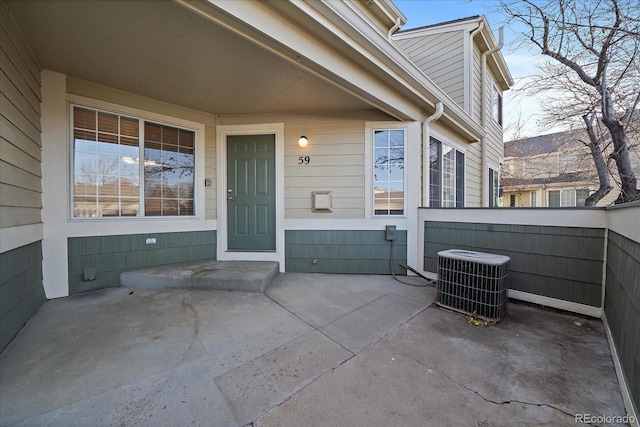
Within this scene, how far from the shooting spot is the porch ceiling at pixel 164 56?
1.97 meters

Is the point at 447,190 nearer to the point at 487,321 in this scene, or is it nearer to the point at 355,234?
the point at 355,234

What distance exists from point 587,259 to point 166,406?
11.8ft

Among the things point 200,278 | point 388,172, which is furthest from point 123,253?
point 388,172

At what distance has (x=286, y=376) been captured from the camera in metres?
1.62

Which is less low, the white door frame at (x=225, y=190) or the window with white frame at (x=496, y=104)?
the window with white frame at (x=496, y=104)

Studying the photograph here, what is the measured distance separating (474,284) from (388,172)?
2011 mm

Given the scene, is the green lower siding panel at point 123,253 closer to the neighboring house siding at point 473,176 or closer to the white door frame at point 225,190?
the white door frame at point 225,190

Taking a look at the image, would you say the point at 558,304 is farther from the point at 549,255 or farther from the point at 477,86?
the point at 477,86

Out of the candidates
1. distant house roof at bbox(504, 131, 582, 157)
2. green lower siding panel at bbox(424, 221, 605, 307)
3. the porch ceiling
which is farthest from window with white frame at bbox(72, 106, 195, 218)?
distant house roof at bbox(504, 131, 582, 157)

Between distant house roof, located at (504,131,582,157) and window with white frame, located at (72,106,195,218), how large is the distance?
7793 mm

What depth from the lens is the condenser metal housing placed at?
2.40 metres

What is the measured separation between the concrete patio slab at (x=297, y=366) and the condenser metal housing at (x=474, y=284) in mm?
158

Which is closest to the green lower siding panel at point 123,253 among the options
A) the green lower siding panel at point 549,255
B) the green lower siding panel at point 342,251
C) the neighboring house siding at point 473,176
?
the green lower siding panel at point 342,251

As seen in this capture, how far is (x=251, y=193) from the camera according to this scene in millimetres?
4062
